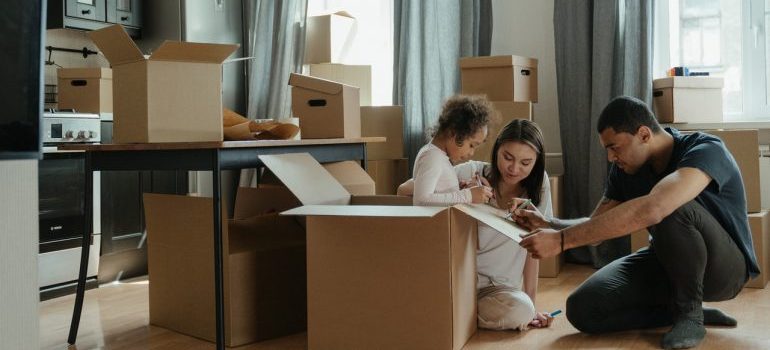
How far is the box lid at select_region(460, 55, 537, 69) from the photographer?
374 centimetres

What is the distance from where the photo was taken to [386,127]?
13.6ft

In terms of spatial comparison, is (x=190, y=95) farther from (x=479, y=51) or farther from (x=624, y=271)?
(x=479, y=51)

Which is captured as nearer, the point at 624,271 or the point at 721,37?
the point at 624,271

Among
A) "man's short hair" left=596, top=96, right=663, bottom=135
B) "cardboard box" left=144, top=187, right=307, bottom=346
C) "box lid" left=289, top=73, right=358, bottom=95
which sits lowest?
"cardboard box" left=144, top=187, right=307, bottom=346

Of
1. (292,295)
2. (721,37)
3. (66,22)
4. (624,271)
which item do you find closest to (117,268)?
(66,22)

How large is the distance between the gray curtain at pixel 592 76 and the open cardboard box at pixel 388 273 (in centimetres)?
171

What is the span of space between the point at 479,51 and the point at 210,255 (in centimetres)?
218

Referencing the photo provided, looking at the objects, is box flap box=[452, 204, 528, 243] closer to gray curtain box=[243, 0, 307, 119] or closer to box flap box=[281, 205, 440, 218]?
box flap box=[281, 205, 440, 218]

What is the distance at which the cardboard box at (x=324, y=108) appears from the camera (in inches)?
118

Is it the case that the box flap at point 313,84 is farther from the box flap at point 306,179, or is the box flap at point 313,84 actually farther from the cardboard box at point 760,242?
the cardboard box at point 760,242

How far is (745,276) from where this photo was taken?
2428 mm

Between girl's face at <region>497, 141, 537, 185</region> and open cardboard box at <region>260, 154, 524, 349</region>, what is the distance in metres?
0.35

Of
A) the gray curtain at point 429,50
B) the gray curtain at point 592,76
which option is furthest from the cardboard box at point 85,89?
the gray curtain at point 592,76

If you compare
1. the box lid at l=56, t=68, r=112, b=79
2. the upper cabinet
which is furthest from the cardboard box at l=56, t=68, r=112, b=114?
the upper cabinet
